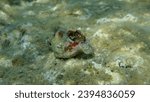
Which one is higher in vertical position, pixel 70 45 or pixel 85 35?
pixel 70 45

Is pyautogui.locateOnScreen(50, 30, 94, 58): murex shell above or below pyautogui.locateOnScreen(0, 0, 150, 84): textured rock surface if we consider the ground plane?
above

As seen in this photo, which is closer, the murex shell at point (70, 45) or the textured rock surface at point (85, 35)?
the textured rock surface at point (85, 35)

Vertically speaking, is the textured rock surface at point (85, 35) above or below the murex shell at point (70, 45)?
below

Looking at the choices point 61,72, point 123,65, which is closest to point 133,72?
point 123,65

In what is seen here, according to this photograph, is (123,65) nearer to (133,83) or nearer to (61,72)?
(133,83)

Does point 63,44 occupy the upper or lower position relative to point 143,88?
upper
